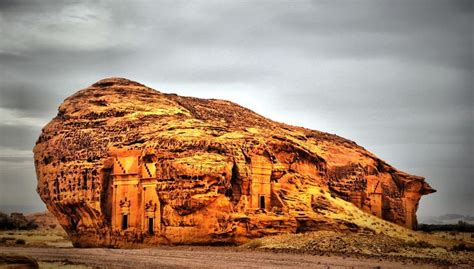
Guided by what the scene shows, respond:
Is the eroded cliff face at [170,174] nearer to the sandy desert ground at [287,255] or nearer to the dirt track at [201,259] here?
the sandy desert ground at [287,255]

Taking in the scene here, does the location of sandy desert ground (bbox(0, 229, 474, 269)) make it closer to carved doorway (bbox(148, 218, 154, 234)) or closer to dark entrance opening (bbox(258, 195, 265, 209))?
carved doorway (bbox(148, 218, 154, 234))

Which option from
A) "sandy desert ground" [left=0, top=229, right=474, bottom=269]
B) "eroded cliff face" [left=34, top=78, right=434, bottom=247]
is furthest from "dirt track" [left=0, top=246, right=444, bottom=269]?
"eroded cliff face" [left=34, top=78, right=434, bottom=247]

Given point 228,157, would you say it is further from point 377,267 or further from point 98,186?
point 377,267

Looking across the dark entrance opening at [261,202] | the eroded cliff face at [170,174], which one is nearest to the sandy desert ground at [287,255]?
the eroded cliff face at [170,174]

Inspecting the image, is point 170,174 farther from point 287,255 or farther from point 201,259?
point 287,255

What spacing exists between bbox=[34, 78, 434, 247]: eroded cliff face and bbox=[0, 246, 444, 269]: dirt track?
7.13 feet

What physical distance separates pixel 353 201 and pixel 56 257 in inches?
855

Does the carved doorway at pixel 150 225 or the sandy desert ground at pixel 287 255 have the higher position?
the carved doorway at pixel 150 225

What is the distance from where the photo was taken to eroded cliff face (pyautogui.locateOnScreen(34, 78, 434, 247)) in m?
37.1

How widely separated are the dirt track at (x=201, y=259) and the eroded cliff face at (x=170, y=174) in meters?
2.17

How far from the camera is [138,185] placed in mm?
39062

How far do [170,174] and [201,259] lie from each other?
24.0ft

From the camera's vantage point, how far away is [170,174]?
3744 cm

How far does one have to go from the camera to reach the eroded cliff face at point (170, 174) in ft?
122
